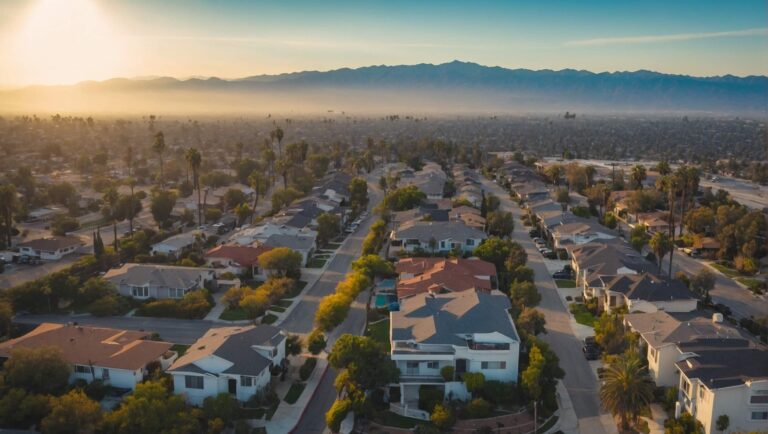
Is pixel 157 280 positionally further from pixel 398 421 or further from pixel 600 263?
pixel 600 263

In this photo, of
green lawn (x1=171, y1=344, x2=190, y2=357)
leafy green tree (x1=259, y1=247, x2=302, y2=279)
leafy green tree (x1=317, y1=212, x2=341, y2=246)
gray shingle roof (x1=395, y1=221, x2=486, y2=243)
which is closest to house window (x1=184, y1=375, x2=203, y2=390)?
green lawn (x1=171, y1=344, x2=190, y2=357)

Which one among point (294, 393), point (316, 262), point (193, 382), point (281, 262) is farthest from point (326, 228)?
point (193, 382)

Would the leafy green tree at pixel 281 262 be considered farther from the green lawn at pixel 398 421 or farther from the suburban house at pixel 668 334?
the suburban house at pixel 668 334

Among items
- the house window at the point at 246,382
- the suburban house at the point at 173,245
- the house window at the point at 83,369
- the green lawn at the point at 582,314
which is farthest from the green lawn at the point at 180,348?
the green lawn at the point at 582,314

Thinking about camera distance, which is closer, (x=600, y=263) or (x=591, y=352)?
(x=591, y=352)

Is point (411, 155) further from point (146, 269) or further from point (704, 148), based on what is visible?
point (704, 148)

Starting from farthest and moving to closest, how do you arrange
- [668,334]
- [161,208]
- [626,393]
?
1. [161,208]
2. [668,334]
3. [626,393]
